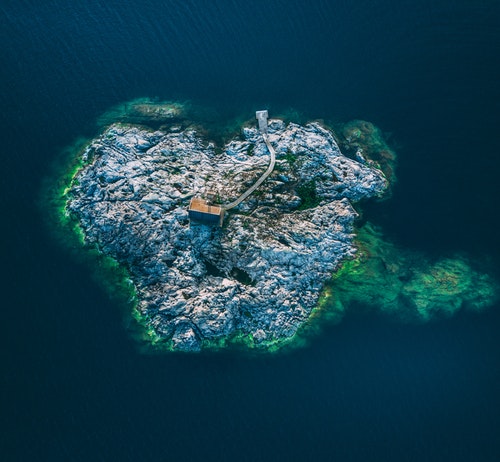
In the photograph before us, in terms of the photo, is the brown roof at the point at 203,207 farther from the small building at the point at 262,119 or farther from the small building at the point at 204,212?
the small building at the point at 262,119

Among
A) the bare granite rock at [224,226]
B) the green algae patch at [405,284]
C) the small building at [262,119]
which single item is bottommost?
the green algae patch at [405,284]

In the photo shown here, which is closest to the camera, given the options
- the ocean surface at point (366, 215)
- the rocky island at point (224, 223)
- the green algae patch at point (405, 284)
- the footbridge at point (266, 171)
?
Result: the ocean surface at point (366, 215)

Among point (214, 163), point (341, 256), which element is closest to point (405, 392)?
point (341, 256)

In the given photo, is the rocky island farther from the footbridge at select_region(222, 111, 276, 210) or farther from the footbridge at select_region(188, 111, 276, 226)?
the footbridge at select_region(188, 111, 276, 226)

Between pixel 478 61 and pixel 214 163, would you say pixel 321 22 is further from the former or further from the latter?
pixel 214 163

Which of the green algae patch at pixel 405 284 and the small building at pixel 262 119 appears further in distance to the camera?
the small building at pixel 262 119

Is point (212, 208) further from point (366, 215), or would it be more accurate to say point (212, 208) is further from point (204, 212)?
point (366, 215)

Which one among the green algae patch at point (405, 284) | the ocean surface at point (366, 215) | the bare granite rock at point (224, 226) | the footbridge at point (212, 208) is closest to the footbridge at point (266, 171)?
the footbridge at point (212, 208)
